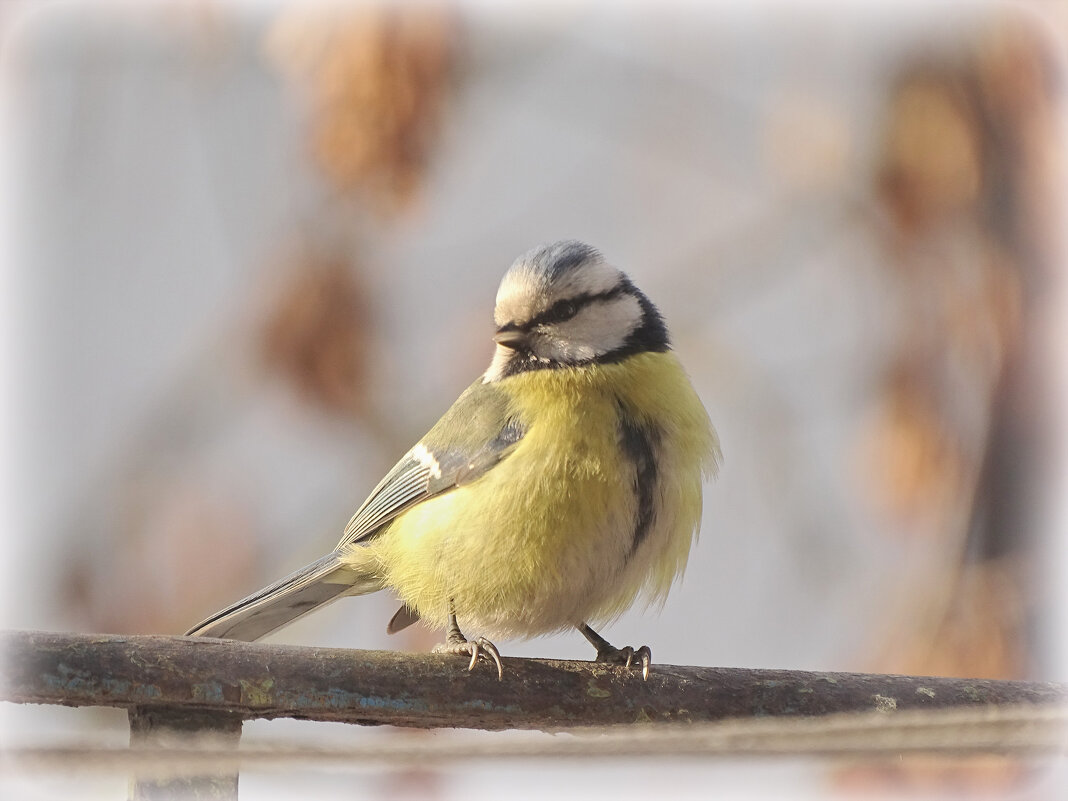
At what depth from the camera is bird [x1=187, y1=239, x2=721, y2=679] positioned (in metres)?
2.22

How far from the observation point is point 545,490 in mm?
2195

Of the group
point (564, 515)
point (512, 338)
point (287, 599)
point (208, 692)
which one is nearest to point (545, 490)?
point (564, 515)

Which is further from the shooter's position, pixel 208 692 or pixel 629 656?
pixel 629 656

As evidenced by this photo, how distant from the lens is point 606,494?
2197 mm

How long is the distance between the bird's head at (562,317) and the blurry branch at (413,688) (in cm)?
73

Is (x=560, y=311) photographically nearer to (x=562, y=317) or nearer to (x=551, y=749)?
(x=562, y=317)

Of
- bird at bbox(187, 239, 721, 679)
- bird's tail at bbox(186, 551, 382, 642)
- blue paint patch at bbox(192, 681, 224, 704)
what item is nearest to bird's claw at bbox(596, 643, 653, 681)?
bird at bbox(187, 239, 721, 679)

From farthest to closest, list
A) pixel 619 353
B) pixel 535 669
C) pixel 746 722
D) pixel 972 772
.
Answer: pixel 972 772, pixel 619 353, pixel 535 669, pixel 746 722

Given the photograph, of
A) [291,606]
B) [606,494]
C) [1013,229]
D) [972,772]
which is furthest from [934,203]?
[291,606]

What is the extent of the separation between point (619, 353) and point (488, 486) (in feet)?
1.41

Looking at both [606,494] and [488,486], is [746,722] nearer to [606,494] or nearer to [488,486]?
[606,494]

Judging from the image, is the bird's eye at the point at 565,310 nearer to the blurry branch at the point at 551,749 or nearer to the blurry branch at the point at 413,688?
the blurry branch at the point at 413,688

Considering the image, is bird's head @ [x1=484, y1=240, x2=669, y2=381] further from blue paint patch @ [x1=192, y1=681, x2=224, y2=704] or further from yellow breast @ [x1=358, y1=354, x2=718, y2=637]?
blue paint patch @ [x1=192, y1=681, x2=224, y2=704]

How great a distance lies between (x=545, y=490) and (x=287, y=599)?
0.73 m
